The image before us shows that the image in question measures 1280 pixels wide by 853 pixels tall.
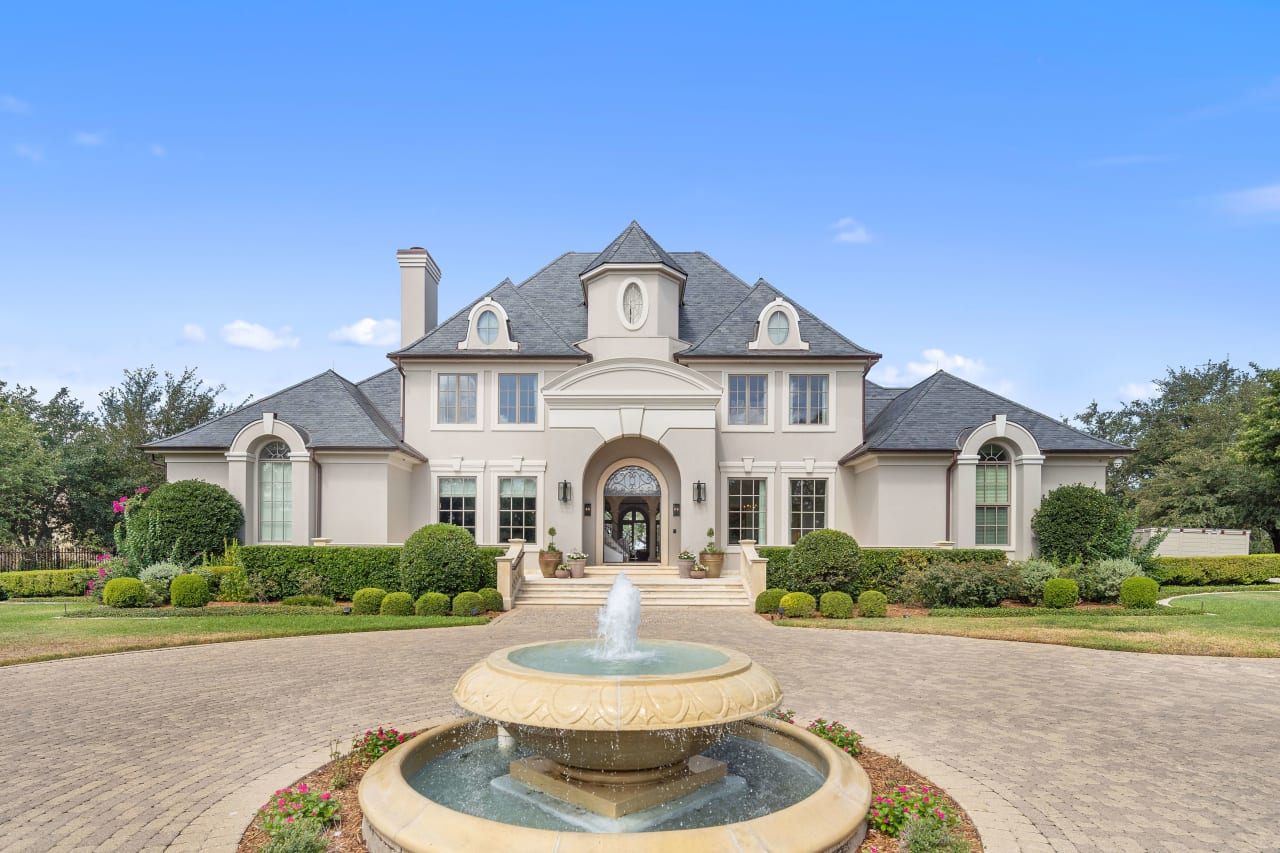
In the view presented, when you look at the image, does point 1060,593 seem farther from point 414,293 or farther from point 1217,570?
point 414,293

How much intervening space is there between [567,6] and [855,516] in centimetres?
1702

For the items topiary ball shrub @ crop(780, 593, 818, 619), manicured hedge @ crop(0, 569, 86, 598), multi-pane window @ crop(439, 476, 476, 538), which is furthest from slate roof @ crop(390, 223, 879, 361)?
manicured hedge @ crop(0, 569, 86, 598)

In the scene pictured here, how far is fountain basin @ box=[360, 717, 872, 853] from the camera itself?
414cm

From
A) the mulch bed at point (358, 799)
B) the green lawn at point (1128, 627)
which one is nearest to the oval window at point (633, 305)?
the green lawn at point (1128, 627)

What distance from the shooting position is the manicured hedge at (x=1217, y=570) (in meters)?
25.6

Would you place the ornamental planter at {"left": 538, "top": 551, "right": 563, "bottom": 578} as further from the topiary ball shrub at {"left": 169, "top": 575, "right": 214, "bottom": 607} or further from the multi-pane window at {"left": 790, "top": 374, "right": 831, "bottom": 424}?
the multi-pane window at {"left": 790, "top": 374, "right": 831, "bottom": 424}

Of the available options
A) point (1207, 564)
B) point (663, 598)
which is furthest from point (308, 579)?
point (1207, 564)

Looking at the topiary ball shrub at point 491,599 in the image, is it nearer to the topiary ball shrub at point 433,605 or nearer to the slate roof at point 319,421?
the topiary ball shrub at point 433,605

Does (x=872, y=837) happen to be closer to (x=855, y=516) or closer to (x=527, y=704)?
(x=527, y=704)

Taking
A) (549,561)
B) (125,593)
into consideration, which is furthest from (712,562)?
(125,593)

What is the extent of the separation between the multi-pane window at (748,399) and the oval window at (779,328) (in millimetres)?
1195

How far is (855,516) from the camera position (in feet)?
77.0

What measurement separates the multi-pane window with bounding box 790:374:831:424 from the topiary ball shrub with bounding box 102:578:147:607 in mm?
17768

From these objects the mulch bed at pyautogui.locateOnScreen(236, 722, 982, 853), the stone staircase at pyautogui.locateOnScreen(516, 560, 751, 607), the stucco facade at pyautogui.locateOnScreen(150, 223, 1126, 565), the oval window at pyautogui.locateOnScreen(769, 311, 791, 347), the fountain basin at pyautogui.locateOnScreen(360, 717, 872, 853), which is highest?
the oval window at pyautogui.locateOnScreen(769, 311, 791, 347)
